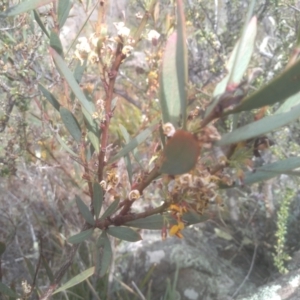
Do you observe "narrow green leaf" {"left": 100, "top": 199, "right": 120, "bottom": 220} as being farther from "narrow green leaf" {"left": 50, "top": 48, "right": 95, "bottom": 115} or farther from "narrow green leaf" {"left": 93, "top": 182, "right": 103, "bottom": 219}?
"narrow green leaf" {"left": 50, "top": 48, "right": 95, "bottom": 115}

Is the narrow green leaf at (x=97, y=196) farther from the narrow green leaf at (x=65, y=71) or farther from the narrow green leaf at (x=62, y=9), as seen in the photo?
the narrow green leaf at (x=62, y=9)

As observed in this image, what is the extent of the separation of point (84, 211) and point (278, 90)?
379mm

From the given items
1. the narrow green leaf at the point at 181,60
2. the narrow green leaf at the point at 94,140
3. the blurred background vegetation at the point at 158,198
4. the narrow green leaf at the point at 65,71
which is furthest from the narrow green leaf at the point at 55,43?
the blurred background vegetation at the point at 158,198

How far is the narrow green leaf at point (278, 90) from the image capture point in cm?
43

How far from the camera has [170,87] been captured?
51 cm

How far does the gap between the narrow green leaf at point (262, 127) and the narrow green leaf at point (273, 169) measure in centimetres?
11

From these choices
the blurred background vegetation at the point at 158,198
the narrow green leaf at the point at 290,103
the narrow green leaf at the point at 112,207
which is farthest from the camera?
the blurred background vegetation at the point at 158,198

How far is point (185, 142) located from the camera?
18.6 inches

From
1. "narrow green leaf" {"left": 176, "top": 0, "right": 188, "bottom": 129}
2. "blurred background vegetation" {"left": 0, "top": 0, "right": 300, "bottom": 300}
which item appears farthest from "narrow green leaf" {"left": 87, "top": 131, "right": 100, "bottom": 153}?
"blurred background vegetation" {"left": 0, "top": 0, "right": 300, "bottom": 300}

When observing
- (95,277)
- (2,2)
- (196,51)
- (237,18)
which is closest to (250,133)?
(2,2)

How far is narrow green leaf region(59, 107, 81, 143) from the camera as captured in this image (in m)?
0.71

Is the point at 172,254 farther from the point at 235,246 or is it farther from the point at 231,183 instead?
the point at 231,183

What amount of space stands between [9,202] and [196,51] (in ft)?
3.18

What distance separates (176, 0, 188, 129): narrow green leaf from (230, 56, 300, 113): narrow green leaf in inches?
2.6
